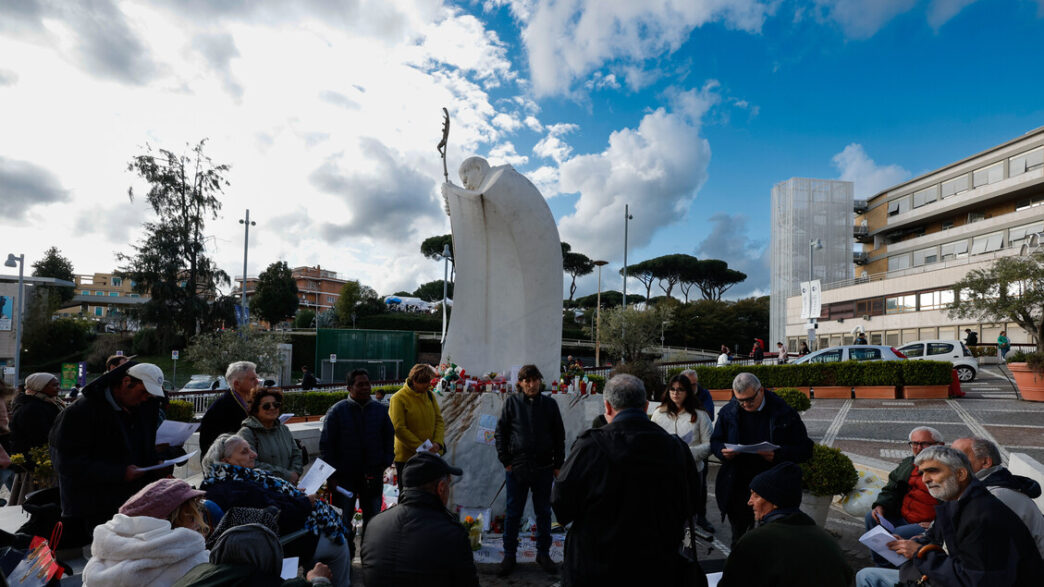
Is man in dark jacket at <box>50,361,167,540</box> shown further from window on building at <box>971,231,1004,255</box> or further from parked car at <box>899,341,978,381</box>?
window on building at <box>971,231,1004,255</box>

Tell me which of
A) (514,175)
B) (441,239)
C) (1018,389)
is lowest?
(1018,389)

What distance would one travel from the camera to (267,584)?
5.46 feet

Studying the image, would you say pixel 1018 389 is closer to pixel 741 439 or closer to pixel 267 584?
pixel 741 439

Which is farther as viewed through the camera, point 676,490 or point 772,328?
point 772,328

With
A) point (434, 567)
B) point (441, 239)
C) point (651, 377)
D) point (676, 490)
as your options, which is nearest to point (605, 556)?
point (676, 490)

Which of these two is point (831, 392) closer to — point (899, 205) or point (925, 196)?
point (925, 196)

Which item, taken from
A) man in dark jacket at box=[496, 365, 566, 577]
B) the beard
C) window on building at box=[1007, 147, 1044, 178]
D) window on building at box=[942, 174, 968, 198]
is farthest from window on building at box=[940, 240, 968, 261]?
the beard

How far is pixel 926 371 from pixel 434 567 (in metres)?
17.3

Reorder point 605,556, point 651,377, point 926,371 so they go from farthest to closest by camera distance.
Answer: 1. point 926,371
2. point 651,377
3. point 605,556

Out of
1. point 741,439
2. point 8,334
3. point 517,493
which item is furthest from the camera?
point 8,334

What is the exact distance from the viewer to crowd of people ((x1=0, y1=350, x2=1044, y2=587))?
1.89 meters

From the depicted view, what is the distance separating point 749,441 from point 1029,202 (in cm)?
4083

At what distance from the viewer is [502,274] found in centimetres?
665

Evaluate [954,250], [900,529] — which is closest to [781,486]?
[900,529]
